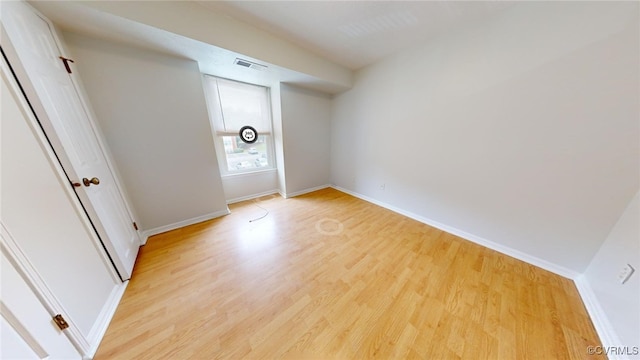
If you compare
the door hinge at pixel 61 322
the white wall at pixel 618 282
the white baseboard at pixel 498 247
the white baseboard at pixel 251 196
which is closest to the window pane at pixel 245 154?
the white baseboard at pixel 251 196

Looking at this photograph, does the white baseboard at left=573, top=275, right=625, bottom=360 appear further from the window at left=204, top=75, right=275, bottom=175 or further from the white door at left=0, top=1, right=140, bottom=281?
the window at left=204, top=75, right=275, bottom=175

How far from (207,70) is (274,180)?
1.94 metres

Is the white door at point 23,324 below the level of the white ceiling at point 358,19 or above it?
below

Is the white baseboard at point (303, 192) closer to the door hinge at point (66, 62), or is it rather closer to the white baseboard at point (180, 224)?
the white baseboard at point (180, 224)

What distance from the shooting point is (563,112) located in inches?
54.6

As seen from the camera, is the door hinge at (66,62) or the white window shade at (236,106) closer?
the door hinge at (66,62)

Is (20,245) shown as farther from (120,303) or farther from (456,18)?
(456,18)

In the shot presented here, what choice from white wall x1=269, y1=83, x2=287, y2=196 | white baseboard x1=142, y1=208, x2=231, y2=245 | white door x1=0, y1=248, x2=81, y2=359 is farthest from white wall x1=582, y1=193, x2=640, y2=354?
white baseboard x1=142, y1=208, x2=231, y2=245

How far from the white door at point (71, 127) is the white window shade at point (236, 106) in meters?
1.28

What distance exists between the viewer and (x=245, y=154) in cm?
301

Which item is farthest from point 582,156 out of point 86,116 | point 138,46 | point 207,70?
point 86,116

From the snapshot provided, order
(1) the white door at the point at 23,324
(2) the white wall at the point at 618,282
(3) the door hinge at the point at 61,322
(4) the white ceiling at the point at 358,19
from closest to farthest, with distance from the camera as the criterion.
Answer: (1) the white door at the point at 23,324
(3) the door hinge at the point at 61,322
(2) the white wall at the point at 618,282
(4) the white ceiling at the point at 358,19

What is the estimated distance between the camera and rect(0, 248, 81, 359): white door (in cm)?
66

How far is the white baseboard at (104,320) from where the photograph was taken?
100 cm
